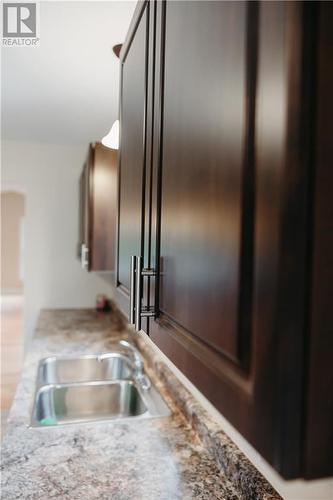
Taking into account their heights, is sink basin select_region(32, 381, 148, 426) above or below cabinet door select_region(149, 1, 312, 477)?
below

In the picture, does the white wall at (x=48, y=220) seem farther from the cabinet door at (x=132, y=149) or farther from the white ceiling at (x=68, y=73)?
the cabinet door at (x=132, y=149)

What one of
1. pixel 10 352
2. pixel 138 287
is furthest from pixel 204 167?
pixel 10 352

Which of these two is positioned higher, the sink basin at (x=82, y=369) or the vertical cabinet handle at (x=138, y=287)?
the vertical cabinet handle at (x=138, y=287)

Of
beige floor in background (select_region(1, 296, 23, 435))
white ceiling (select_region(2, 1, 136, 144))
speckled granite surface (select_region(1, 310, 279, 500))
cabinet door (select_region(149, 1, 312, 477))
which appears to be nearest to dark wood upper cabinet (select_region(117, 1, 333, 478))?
cabinet door (select_region(149, 1, 312, 477))

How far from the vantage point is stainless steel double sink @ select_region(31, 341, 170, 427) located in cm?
187

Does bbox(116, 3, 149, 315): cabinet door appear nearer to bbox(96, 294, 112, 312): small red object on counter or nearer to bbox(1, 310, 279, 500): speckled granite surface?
bbox(1, 310, 279, 500): speckled granite surface

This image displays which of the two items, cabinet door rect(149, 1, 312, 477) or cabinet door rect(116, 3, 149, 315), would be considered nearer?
cabinet door rect(149, 1, 312, 477)

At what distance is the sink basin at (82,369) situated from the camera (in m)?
2.28

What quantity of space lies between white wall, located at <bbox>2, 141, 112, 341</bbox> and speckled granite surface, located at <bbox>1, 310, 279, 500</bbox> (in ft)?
7.12

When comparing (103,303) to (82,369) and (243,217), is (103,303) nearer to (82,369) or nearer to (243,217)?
(82,369)

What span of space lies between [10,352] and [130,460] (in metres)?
4.24

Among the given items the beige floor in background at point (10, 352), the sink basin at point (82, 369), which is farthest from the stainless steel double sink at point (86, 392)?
the beige floor in background at point (10, 352)

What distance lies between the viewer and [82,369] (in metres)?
2.38

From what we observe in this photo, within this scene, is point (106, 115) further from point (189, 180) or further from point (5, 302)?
point (5, 302)
